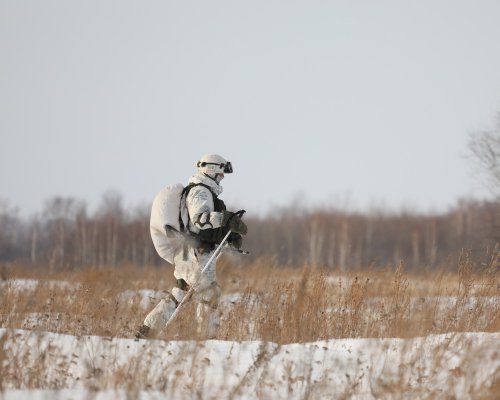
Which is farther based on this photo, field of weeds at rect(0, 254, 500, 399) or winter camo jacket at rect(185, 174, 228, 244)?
winter camo jacket at rect(185, 174, 228, 244)

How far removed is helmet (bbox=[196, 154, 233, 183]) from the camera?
704 cm

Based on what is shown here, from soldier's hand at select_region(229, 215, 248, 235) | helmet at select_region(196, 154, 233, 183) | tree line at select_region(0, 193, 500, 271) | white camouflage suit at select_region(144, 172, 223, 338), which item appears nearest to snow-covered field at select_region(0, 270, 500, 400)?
white camouflage suit at select_region(144, 172, 223, 338)

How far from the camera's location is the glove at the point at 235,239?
6.85 meters

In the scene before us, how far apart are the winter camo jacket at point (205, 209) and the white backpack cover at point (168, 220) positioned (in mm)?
130

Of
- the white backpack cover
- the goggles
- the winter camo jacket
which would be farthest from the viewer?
the goggles

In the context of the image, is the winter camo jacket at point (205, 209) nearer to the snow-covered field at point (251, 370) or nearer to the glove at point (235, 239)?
the glove at point (235, 239)

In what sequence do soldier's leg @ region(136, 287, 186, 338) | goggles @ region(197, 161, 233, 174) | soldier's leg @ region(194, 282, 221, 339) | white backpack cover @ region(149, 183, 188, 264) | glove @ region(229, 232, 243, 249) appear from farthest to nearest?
goggles @ region(197, 161, 233, 174)
white backpack cover @ region(149, 183, 188, 264)
glove @ region(229, 232, 243, 249)
soldier's leg @ region(136, 287, 186, 338)
soldier's leg @ region(194, 282, 221, 339)

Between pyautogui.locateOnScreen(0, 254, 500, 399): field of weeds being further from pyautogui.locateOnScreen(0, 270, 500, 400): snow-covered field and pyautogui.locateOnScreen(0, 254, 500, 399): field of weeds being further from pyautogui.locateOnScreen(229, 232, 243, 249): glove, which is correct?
pyautogui.locateOnScreen(229, 232, 243, 249): glove

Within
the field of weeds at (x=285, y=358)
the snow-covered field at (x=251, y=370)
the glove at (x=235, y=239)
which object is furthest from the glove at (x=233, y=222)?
the snow-covered field at (x=251, y=370)

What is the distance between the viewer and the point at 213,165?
7.04 metres

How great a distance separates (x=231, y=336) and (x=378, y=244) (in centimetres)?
5483

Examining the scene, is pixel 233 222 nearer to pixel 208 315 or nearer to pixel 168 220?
pixel 168 220

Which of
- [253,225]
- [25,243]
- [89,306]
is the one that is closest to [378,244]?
[253,225]

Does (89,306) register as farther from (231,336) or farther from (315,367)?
(315,367)
